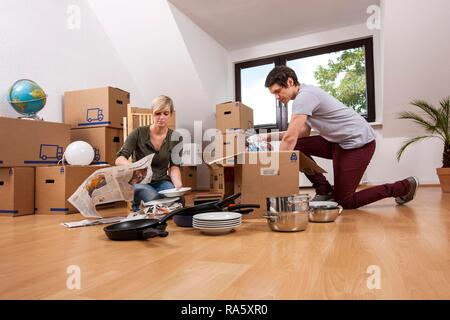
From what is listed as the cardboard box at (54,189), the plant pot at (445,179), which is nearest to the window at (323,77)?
the plant pot at (445,179)

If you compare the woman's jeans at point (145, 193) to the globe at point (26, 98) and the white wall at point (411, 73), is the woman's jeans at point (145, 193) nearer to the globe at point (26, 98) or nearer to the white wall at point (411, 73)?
the globe at point (26, 98)

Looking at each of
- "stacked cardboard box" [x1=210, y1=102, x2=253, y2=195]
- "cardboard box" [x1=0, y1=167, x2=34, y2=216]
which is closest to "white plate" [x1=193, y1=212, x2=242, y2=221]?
"cardboard box" [x1=0, y1=167, x2=34, y2=216]

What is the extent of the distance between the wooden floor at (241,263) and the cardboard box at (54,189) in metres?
0.71

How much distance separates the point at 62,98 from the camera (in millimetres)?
2934

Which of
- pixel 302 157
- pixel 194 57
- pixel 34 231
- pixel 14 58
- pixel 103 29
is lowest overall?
pixel 34 231

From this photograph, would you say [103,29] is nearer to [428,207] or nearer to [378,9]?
[378,9]

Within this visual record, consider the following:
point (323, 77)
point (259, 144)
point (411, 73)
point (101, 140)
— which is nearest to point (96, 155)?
point (101, 140)

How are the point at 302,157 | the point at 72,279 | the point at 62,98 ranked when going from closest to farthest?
the point at 72,279
the point at 302,157
the point at 62,98

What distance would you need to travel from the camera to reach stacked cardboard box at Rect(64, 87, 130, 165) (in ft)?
8.93

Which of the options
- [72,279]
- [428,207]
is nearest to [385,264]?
[72,279]

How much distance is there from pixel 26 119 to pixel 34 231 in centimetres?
104

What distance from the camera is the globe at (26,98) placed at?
2.29 metres

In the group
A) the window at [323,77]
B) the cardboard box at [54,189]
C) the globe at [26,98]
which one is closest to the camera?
the cardboard box at [54,189]

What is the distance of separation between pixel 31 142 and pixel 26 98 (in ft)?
1.10
